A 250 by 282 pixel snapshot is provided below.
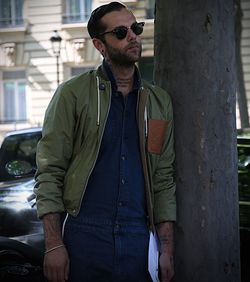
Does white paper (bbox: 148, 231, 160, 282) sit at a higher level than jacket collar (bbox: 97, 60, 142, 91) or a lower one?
lower

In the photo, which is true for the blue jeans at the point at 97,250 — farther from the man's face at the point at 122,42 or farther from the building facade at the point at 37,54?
the building facade at the point at 37,54

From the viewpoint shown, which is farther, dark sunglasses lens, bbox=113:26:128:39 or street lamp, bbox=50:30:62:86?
street lamp, bbox=50:30:62:86

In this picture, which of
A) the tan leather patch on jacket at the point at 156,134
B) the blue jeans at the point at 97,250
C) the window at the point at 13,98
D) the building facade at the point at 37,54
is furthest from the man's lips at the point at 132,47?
the window at the point at 13,98

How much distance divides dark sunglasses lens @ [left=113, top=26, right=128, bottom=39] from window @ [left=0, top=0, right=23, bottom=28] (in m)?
20.8

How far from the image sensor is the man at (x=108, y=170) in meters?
2.42

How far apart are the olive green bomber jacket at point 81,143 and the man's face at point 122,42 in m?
0.10

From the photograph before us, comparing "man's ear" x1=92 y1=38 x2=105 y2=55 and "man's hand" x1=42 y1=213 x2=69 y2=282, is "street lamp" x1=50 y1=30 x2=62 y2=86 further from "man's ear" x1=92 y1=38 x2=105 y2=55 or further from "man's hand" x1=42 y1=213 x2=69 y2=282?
"man's hand" x1=42 y1=213 x2=69 y2=282

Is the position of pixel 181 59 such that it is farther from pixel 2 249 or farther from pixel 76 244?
pixel 2 249

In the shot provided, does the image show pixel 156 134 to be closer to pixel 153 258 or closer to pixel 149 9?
pixel 153 258

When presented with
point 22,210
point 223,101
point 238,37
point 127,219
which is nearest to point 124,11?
point 223,101

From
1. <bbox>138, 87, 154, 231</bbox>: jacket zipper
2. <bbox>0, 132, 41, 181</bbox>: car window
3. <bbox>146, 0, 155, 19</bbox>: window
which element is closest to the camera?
<bbox>138, 87, 154, 231</bbox>: jacket zipper

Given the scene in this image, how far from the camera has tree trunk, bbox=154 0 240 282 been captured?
2539mm

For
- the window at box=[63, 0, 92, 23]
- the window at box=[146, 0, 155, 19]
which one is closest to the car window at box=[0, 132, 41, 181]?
the window at box=[146, 0, 155, 19]

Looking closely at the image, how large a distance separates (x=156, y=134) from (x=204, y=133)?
0.21 m
